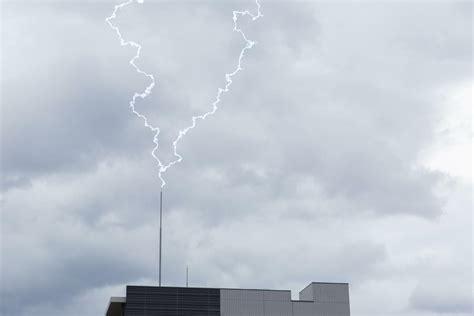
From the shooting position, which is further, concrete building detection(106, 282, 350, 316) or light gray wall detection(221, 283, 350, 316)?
light gray wall detection(221, 283, 350, 316)

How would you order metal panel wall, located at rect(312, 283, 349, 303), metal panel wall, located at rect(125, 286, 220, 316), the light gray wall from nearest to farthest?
1. metal panel wall, located at rect(125, 286, 220, 316)
2. the light gray wall
3. metal panel wall, located at rect(312, 283, 349, 303)

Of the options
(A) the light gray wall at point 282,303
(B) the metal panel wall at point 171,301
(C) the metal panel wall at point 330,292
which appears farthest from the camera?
(C) the metal panel wall at point 330,292

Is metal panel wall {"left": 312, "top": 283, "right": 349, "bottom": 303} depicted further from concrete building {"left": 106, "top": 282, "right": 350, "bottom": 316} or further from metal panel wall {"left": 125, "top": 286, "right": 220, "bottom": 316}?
metal panel wall {"left": 125, "top": 286, "right": 220, "bottom": 316}

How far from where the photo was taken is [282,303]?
60.6 meters

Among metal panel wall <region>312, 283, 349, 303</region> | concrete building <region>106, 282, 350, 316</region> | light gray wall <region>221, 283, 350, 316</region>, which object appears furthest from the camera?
metal panel wall <region>312, 283, 349, 303</region>

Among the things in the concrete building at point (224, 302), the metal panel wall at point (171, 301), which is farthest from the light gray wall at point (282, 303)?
the metal panel wall at point (171, 301)

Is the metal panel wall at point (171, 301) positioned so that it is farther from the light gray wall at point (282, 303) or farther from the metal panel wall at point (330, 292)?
the metal panel wall at point (330, 292)

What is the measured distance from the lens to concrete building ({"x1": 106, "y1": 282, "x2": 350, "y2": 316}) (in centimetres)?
5925

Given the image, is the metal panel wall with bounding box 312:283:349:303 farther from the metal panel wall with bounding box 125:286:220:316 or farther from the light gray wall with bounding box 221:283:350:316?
the metal panel wall with bounding box 125:286:220:316

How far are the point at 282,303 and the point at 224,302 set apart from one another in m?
4.53

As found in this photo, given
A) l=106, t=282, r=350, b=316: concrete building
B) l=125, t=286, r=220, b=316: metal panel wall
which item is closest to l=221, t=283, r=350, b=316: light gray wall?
l=106, t=282, r=350, b=316: concrete building

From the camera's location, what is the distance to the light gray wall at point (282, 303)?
60188 millimetres

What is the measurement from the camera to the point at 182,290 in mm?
60188

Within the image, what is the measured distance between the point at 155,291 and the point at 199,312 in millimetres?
3736
